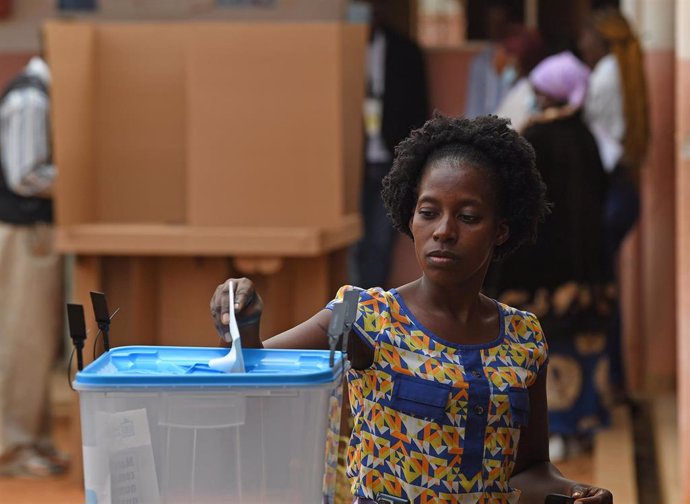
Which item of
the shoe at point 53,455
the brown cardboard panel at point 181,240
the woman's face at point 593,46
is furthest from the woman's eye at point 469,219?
the woman's face at point 593,46

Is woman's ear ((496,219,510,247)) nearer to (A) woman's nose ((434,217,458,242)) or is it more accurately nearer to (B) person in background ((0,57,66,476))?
(A) woman's nose ((434,217,458,242))

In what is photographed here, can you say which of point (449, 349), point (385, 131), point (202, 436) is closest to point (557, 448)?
point (385, 131)

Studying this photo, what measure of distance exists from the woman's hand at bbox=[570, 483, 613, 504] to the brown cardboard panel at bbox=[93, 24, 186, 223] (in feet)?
14.2

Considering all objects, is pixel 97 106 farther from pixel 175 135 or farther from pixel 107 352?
pixel 107 352

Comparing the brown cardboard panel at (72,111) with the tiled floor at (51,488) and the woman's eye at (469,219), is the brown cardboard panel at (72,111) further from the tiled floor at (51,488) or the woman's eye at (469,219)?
the woman's eye at (469,219)

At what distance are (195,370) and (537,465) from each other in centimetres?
88

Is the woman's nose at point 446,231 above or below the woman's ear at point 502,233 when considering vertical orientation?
above

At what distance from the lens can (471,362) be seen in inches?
107

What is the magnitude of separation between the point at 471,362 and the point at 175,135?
4.33 meters

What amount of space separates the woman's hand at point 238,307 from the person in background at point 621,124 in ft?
19.3

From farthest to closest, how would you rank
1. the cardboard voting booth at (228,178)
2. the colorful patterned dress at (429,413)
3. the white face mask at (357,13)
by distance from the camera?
the white face mask at (357,13) < the cardboard voting booth at (228,178) < the colorful patterned dress at (429,413)

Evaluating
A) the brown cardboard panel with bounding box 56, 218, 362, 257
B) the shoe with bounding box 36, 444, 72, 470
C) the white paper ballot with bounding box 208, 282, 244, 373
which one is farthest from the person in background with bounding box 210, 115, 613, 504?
the shoe with bounding box 36, 444, 72, 470

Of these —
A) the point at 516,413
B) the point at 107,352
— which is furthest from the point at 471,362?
the point at 107,352

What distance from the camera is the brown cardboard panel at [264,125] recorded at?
258 inches
